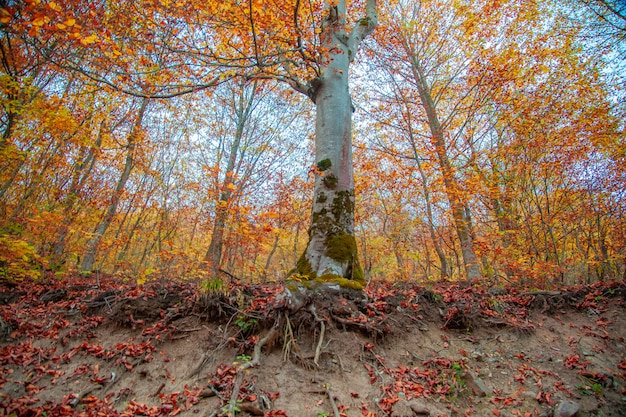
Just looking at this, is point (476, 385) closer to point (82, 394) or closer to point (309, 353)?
point (309, 353)

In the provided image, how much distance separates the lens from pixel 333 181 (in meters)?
4.30

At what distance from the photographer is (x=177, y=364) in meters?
2.71

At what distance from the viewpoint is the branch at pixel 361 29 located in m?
5.76

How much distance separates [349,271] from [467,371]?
1737mm

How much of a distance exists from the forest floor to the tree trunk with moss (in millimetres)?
524

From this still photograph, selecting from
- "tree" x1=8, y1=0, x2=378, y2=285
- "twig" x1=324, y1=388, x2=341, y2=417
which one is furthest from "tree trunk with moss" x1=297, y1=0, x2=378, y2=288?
"twig" x1=324, y1=388, x2=341, y2=417

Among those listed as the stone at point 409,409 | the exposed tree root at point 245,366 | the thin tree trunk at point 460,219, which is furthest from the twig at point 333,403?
the thin tree trunk at point 460,219

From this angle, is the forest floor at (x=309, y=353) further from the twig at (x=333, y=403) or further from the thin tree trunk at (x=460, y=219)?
the thin tree trunk at (x=460, y=219)

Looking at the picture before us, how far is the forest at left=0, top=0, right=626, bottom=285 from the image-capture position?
424 centimetres

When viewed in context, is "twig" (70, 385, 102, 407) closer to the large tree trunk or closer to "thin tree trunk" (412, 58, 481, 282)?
the large tree trunk

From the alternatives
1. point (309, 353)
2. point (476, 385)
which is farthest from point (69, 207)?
point (476, 385)

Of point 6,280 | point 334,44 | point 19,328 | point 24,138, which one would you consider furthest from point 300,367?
point 24,138

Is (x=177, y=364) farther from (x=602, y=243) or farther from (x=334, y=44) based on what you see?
(x=602, y=243)

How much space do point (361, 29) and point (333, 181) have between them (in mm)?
4332
